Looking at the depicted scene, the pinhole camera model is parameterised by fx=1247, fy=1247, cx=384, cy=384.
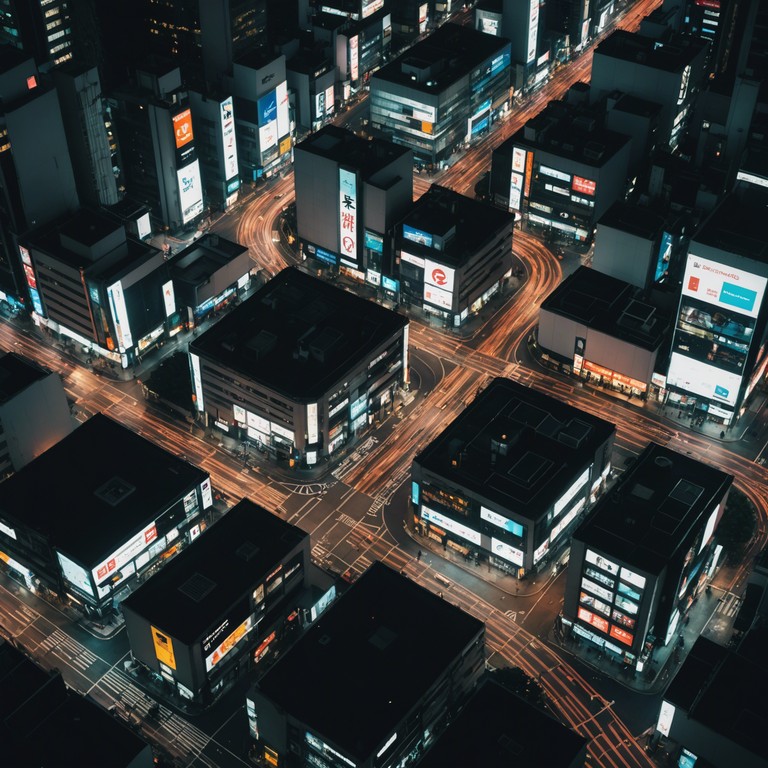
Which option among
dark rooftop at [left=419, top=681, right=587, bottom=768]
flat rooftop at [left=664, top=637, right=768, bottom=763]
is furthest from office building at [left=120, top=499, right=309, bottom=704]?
flat rooftop at [left=664, top=637, right=768, bottom=763]

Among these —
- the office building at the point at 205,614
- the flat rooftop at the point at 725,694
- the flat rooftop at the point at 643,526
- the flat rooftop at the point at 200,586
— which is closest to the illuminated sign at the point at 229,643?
the office building at the point at 205,614

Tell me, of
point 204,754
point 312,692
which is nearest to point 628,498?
point 312,692

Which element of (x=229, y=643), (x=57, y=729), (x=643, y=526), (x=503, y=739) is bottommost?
Result: (x=229, y=643)

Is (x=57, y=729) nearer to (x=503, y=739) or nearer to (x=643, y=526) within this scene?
(x=503, y=739)

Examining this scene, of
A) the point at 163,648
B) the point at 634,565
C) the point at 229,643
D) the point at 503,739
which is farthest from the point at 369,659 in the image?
the point at 634,565

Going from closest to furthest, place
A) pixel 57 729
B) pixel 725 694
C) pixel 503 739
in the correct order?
pixel 503 739, pixel 57 729, pixel 725 694

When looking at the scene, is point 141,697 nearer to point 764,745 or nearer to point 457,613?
point 457,613

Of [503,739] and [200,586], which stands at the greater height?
[200,586]
